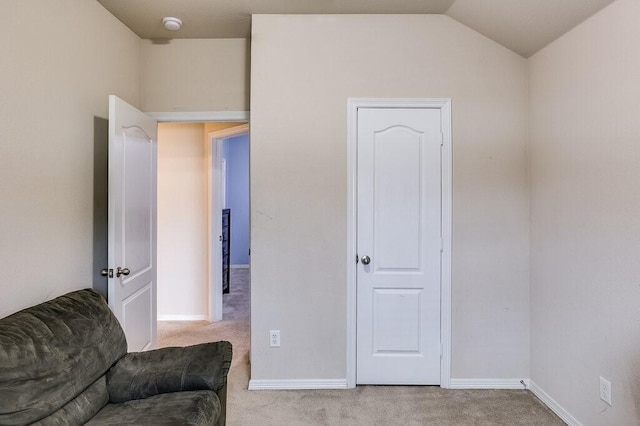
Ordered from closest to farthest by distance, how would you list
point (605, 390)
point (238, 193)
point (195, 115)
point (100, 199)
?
point (605, 390) → point (100, 199) → point (195, 115) → point (238, 193)

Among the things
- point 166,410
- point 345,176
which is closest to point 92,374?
point 166,410

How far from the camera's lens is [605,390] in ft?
6.05

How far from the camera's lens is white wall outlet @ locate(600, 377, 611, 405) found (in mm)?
1823

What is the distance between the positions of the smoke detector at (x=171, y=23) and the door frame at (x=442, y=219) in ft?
4.47

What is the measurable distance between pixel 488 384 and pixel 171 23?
343cm

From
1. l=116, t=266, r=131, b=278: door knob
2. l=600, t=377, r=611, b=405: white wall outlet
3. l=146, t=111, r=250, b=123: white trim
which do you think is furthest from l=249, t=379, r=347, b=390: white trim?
l=146, t=111, r=250, b=123: white trim

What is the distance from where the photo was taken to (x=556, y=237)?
7.28ft

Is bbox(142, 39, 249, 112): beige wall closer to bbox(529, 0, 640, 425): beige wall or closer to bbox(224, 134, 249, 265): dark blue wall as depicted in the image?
bbox(529, 0, 640, 425): beige wall

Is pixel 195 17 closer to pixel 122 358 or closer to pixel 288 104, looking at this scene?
pixel 288 104

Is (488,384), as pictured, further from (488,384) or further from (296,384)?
(296,384)

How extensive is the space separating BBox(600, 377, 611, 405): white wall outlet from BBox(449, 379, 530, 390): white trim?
0.65 meters

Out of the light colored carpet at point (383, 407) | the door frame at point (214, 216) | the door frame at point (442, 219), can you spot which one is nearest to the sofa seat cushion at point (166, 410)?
the light colored carpet at point (383, 407)

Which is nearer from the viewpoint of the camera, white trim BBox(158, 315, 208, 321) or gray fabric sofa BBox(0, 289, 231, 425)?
gray fabric sofa BBox(0, 289, 231, 425)

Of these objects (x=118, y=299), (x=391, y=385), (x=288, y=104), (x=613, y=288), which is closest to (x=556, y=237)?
(x=613, y=288)
